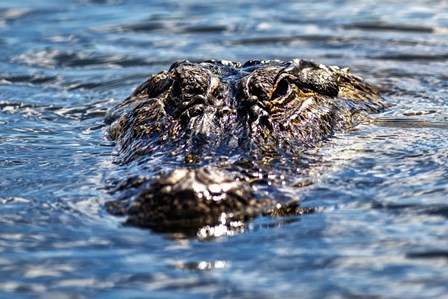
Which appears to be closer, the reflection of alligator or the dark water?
the dark water

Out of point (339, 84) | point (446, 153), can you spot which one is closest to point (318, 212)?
point (446, 153)

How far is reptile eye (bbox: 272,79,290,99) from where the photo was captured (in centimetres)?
769

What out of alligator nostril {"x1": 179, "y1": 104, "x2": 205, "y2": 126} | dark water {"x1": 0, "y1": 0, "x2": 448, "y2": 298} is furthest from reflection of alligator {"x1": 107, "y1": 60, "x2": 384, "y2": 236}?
dark water {"x1": 0, "y1": 0, "x2": 448, "y2": 298}

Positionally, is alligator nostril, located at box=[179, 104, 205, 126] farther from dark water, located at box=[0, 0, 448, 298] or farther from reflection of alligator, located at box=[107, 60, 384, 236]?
dark water, located at box=[0, 0, 448, 298]

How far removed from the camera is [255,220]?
232 inches

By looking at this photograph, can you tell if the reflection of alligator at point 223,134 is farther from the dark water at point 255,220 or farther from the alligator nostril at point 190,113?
the dark water at point 255,220

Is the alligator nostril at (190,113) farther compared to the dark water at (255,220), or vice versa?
the alligator nostril at (190,113)

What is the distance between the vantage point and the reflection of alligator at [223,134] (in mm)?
5820

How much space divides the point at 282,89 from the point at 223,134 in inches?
38.2

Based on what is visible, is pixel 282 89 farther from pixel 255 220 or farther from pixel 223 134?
pixel 255 220

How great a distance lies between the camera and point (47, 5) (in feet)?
44.9

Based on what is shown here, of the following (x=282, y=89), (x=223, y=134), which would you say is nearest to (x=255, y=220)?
(x=223, y=134)

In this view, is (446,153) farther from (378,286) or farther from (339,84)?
(378,286)

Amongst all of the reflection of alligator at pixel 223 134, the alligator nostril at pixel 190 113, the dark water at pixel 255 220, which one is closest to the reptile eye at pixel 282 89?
the reflection of alligator at pixel 223 134
